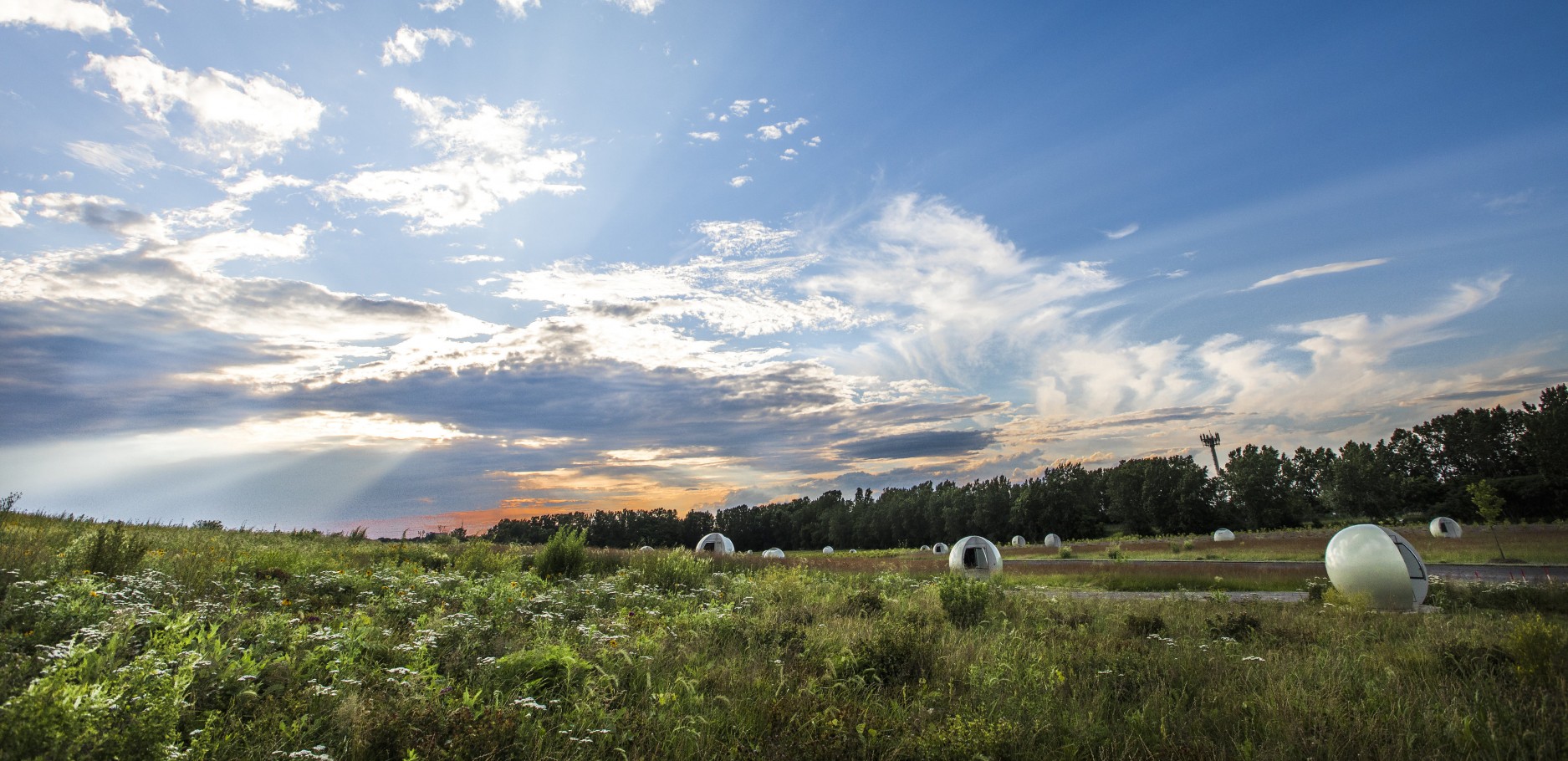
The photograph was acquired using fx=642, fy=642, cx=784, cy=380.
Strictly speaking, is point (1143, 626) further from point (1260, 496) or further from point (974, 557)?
point (1260, 496)

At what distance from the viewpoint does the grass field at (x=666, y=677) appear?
455 cm

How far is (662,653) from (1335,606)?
13.9 m

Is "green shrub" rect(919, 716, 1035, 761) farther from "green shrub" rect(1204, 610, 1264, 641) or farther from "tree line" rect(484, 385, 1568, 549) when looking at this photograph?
"tree line" rect(484, 385, 1568, 549)

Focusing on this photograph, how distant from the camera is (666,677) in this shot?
6266 millimetres

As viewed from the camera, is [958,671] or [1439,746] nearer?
[1439,746]

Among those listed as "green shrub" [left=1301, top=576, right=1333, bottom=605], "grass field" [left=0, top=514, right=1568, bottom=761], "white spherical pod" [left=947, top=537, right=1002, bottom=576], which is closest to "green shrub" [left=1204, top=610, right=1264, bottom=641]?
"grass field" [left=0, top=514, right=1568, bottom=761]

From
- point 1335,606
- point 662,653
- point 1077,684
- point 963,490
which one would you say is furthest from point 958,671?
point 963,490

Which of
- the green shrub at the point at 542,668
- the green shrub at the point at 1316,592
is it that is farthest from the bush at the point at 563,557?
the green shrub at the point at 1316,592

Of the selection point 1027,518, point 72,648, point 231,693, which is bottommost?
point 1027,518

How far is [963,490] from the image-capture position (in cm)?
11375

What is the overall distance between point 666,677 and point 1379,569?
51.9 ft

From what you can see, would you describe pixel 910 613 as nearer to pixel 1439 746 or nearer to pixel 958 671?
pixel 958 671

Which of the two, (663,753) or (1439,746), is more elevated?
(663,753)

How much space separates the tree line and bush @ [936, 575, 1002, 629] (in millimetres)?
50043
